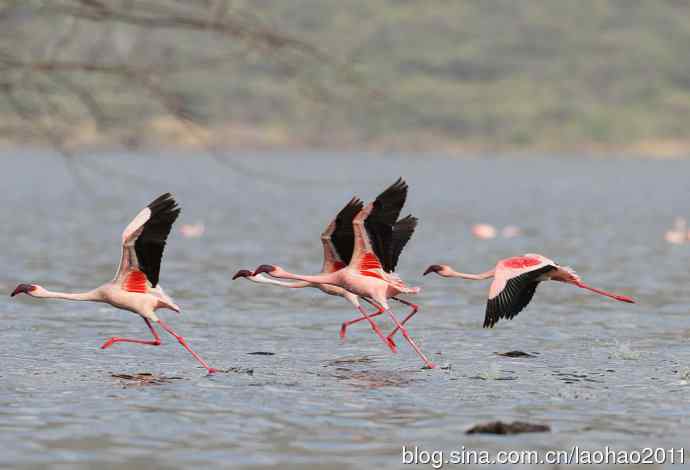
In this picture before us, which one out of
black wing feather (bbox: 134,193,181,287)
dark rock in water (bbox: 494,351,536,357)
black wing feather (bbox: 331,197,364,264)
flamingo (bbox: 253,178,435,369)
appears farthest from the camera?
dark rock in water (bbox: 494,351,536,357)

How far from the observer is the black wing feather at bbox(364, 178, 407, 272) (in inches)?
586

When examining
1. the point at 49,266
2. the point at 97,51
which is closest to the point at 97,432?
the point at 97,51

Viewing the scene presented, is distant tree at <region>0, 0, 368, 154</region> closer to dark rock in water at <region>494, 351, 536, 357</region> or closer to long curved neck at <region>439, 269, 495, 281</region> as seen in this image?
long curved neck at <region>439, 269, 495, 281</region>

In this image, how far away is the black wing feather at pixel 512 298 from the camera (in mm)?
15398

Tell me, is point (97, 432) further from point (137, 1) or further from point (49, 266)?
point (49, 266)

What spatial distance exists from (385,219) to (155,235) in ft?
7.87

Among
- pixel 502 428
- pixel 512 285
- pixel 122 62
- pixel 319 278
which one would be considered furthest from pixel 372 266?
pixel 122 62

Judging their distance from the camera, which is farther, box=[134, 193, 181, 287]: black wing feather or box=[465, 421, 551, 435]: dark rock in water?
box=[134, 193, 181, 287]: black wing feather

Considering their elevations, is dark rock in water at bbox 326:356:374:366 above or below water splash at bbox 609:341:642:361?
below

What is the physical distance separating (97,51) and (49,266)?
60.7ft

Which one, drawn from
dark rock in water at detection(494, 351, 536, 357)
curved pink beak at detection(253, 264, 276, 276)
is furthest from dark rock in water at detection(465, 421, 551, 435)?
dark rock in water at detection(494, 351, 536, 357)

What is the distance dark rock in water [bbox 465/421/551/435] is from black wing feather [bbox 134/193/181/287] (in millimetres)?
3708

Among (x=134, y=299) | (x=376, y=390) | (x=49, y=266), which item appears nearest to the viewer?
(x=376, y=390)

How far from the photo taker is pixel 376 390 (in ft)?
45.9
